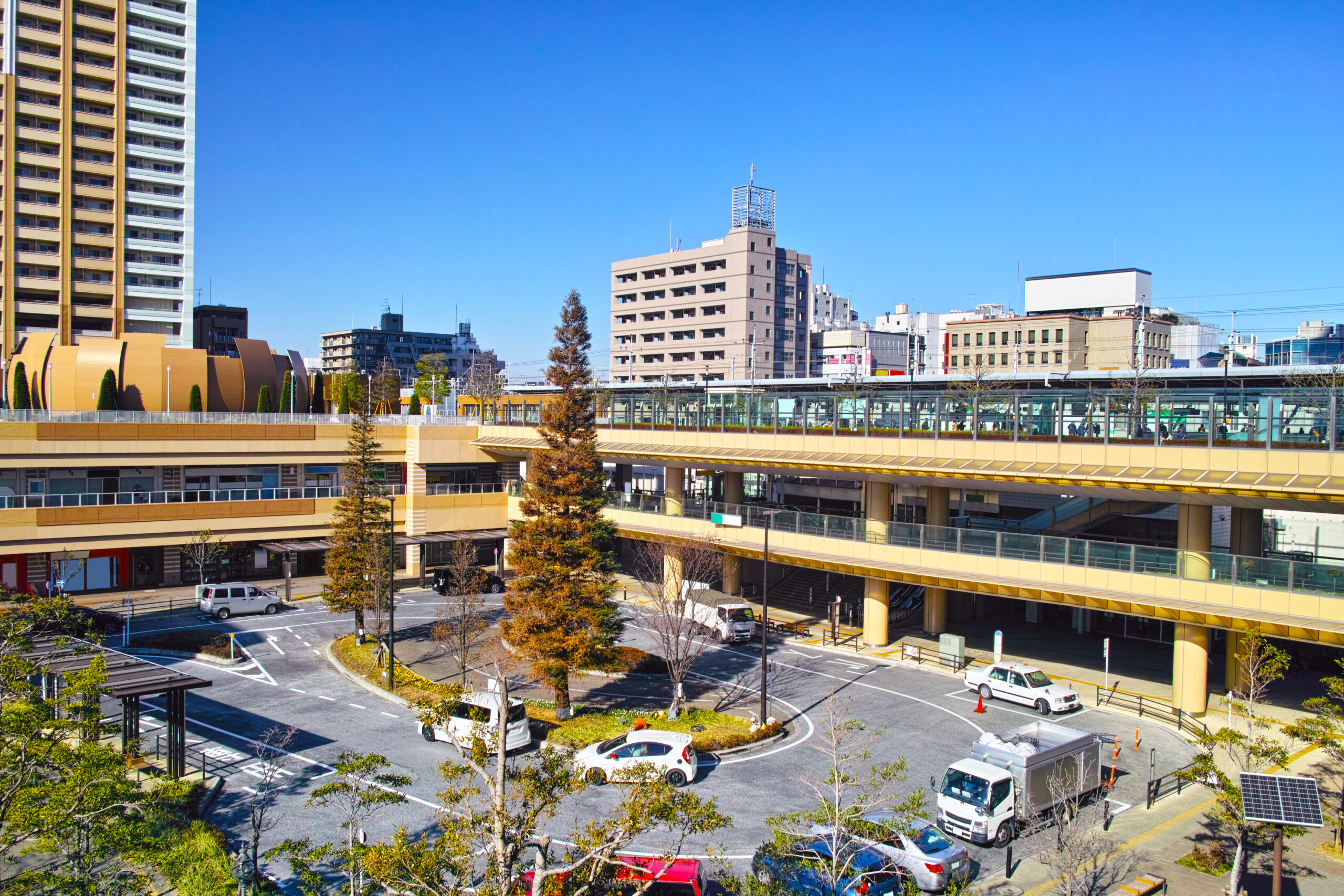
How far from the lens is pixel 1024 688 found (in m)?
28.9

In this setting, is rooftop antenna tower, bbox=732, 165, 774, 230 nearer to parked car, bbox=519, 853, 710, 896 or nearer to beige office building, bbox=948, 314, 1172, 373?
beige office building, bbox=948, 314, 1172, 373

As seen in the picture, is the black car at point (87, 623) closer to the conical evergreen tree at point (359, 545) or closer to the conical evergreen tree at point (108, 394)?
the conical evergreen tree at point (359, 545)

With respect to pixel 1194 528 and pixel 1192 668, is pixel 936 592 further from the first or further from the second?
pixel 1194 528

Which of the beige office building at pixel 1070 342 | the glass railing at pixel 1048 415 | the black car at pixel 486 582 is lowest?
the black car at pixel 486 582

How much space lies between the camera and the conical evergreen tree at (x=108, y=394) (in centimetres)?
5372

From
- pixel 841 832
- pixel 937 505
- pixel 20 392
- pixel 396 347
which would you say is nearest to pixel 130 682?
pixel 841 832

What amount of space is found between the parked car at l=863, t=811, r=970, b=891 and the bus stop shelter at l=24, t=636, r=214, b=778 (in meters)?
15.8

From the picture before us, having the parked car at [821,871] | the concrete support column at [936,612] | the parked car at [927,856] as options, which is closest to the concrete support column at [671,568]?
the concrete support column at [936,612]

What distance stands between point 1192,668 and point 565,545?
64.9ft

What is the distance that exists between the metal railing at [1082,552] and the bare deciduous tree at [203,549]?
25270 mm

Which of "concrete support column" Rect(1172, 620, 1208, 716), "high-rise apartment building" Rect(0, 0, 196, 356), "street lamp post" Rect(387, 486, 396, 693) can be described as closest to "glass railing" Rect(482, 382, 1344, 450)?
"concrete support column" Rect(1172, 620, 1208, 716)

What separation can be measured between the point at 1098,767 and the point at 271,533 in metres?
40.7

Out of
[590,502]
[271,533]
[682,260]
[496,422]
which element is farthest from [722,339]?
[590,502]

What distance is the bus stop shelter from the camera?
2127 centimetres
